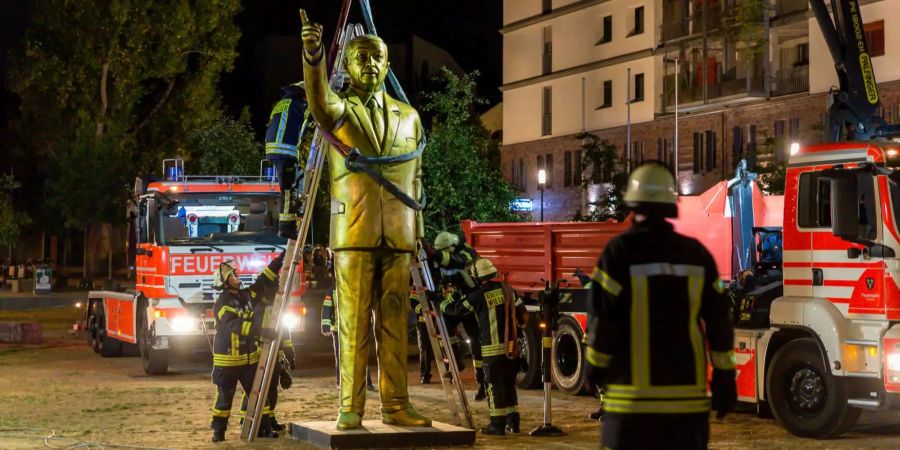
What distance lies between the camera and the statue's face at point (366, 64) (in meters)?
11.5

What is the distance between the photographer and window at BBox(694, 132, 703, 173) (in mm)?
50406

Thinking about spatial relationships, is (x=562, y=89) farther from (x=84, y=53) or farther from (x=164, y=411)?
(x=164, y=411)

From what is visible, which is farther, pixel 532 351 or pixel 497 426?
pixel 532 351

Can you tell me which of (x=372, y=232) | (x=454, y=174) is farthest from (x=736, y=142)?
(x=372, y=232)

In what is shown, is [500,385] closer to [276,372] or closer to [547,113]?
[276,372]

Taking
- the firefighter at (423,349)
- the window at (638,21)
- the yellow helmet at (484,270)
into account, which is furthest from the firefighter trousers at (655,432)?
the window at (638,21)

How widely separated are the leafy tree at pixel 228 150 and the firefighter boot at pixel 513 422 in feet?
123

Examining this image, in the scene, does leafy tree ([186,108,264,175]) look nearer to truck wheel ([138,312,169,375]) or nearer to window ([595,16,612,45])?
window ([595,16,612,45])

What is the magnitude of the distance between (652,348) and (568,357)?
11601mm

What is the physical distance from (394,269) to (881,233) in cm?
454

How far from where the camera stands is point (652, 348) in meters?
6.23

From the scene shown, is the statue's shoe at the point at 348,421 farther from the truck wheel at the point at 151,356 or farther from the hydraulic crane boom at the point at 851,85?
the truck wheel at the point at 151,356

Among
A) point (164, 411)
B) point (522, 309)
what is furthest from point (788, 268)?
point (164, 411)

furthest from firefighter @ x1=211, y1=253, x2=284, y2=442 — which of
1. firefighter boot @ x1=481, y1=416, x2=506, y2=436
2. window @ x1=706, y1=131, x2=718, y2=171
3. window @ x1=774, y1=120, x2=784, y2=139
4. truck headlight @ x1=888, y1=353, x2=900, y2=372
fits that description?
window @ x1=706, y1=131, x2=718, y2=171
